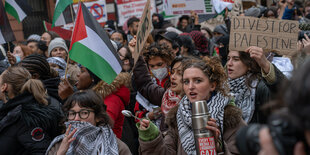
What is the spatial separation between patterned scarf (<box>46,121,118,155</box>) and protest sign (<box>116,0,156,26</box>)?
6.41m

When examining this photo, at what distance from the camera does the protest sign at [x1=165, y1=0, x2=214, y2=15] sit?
759cm

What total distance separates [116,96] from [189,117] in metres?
1.58

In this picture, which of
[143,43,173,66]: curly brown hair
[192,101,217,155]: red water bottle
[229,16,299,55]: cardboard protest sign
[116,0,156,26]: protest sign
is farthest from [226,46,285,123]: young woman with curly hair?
[116,0,156,26]: protest sign

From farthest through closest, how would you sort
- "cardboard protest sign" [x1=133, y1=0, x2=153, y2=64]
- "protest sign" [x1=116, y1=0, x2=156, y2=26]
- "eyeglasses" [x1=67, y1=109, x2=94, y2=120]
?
"protest sign" [x1=116, y1=0, x2=156, y2=26]
"cardboard protest sign" [x1=133, y1=0, x2=153, y2=64]
"eyeglasses" [x1=67, y1=109, x2=94, y2=120]

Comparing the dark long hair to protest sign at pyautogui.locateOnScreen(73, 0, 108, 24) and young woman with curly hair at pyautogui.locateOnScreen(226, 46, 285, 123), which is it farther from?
protest sign at pyautogui.locateOnScreen(73, 0, 108, 24)

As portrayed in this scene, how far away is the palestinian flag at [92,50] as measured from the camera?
395 cm

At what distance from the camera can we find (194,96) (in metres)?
3.03

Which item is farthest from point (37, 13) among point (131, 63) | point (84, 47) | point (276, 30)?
point (276, 30)

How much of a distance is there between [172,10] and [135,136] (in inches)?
155

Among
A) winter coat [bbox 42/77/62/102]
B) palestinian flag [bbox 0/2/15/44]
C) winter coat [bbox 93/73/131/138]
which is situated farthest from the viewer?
palestinian flag [bbox 0/2/15/44]

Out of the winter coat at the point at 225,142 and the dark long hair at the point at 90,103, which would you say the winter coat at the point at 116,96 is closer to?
the dark long hair at the point at 90,103

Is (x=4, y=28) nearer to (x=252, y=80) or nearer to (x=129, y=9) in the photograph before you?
(x=252, y=80)

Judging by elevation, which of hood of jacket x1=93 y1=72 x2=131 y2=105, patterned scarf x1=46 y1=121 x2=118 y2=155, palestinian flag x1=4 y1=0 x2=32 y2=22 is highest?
palestinian flag x1=4 y1=0 x2=32 y2=22

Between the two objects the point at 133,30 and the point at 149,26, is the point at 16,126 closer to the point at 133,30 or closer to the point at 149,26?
the point at 149,26
